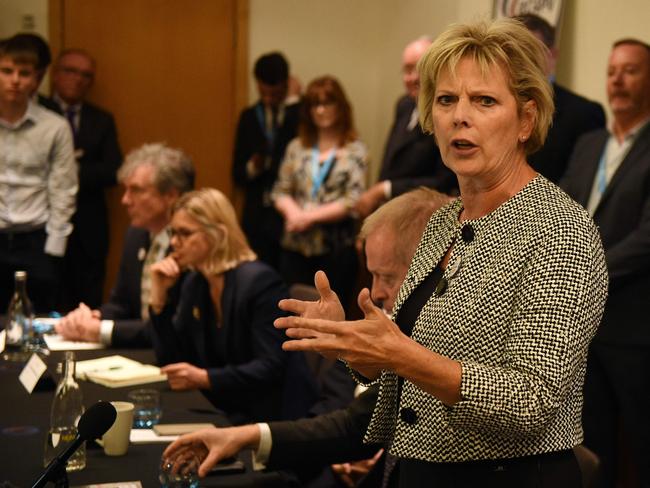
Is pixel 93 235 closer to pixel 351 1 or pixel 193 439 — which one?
pixel 351 1

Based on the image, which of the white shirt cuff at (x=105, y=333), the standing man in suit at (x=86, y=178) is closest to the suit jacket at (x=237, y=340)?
the white shirt cuff at (x=105, y=333)

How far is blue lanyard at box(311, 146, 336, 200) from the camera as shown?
551 cm

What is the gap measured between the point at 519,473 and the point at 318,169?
411cm

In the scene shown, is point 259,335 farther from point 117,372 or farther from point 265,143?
point 265,143

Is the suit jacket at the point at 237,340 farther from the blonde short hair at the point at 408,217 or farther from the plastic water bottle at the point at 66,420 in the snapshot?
the blonde short hair at the point at 408,217

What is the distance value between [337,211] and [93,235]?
177 cm

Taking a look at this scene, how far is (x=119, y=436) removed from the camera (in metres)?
2.21

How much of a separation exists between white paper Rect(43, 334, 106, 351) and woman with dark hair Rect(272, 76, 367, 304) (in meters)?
2.09

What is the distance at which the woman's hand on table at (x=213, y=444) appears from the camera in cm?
202

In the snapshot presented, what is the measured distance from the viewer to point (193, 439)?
2.04m

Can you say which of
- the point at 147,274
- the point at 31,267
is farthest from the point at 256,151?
the point at 147,274

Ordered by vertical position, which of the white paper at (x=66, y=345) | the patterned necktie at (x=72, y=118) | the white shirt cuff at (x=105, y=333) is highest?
the patterned necktie at (x=72, y=118)

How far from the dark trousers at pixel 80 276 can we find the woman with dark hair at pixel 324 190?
136cm

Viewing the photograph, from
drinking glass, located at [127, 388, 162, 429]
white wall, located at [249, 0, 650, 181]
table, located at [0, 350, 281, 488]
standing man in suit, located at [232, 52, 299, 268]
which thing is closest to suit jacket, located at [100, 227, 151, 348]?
table, located at [0, 350, 281, 488]
